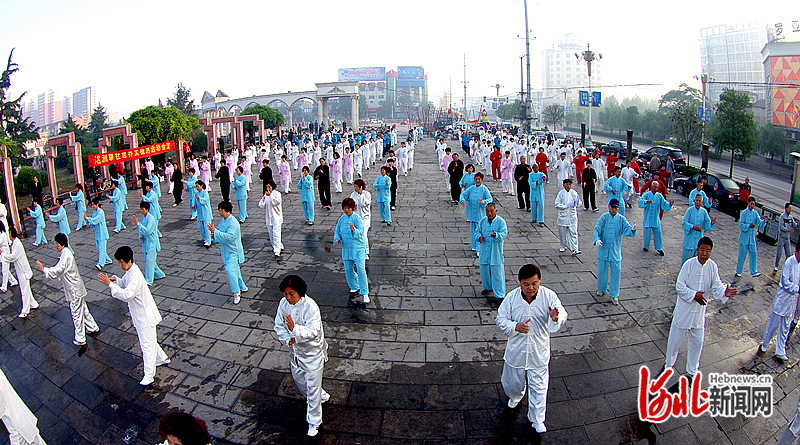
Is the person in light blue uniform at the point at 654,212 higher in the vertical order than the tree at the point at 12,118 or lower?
lower

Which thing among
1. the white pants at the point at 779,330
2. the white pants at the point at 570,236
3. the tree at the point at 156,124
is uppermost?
the tree at the point at 156,124

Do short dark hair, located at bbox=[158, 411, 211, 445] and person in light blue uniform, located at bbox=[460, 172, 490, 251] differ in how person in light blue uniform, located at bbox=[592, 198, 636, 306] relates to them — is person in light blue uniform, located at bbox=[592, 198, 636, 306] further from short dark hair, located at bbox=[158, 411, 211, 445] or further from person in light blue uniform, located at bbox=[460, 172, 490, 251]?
short dark hair, located at bbox=[158, 411, 211, 445]

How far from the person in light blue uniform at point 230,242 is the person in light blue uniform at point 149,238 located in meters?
1.38

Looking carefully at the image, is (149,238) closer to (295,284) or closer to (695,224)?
(295,284)

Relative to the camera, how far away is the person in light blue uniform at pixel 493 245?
6145 mm

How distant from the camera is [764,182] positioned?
23.9 meters

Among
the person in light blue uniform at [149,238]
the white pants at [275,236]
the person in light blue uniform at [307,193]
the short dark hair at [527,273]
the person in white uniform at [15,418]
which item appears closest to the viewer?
the person in white uniform at [15,418]

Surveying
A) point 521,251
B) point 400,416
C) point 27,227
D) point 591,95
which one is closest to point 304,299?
point 400,416

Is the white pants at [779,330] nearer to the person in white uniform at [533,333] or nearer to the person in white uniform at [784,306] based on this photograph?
the person in white uniform at [784,306]

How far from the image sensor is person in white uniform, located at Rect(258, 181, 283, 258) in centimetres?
832

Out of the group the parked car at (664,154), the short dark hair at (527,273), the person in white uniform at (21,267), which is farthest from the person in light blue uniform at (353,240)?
the parked car at (664,154)

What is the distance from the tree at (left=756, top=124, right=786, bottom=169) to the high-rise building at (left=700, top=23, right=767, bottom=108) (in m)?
29.6
